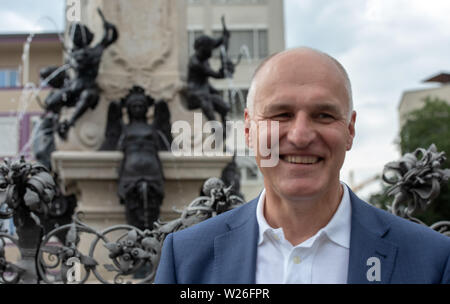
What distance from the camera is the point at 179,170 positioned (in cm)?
898

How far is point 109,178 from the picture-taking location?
29.2ft

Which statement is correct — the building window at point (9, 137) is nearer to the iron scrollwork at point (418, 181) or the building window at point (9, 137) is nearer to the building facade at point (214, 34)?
the building facade at point (214, 34)

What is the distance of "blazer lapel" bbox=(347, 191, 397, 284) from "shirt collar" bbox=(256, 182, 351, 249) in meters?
0.02

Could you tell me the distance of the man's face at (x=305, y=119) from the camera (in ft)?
5.57

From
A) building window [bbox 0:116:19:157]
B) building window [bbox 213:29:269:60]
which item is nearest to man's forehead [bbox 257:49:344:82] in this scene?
building window [bbox 0:116:19:157]

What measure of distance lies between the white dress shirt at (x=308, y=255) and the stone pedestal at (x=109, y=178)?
6.99 meters

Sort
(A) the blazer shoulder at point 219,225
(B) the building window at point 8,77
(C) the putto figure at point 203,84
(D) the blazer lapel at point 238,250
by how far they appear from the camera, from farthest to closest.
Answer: (B) the building window at point 8,77 → (C) the putto figure at point 203,84 → (A) the blazer shoulder at point 219,225 → (D) the blazer lapel at point 238,250

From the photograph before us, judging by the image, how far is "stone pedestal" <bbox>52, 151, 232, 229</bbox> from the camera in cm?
884

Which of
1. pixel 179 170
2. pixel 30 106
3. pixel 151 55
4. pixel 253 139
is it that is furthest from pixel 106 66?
pixel 30 106

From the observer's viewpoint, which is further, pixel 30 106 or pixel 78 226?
pixel 30 106

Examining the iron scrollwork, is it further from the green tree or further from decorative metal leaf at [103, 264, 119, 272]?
the green tree

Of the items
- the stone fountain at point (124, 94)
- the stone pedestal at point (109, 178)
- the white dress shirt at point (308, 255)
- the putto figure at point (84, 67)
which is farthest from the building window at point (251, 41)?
the white dress shirt at point (308, 255)
